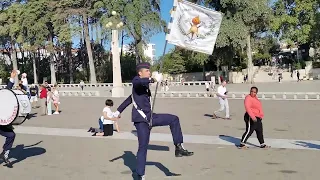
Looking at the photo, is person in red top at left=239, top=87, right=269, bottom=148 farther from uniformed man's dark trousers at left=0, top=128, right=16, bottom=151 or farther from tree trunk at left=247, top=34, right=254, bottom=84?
tree trunk at left=247, top=34, right=254, bottom=84

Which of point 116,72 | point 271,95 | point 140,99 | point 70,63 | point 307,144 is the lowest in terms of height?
point 307,144

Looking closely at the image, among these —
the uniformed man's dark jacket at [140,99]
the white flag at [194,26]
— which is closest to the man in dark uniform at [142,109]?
the uniformed man's dark jacket at [140,99]

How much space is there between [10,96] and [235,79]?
4846 cm

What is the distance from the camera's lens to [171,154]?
28.0 ft

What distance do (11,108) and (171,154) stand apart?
3.27 meters

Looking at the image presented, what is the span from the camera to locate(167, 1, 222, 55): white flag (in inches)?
281

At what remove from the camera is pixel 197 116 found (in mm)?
16203

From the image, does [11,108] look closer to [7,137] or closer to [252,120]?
[7,137]

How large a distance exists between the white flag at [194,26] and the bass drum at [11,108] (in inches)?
125

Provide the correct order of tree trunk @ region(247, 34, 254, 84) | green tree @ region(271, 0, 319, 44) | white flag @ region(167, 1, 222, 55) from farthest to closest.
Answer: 1. green tree @ region(271, 0, 319, 44)
2. tree trunk @ region(247, 34, 254, 84)
3. white flag @ region(167, 1, 222, 55)

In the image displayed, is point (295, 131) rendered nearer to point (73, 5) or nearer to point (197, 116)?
point (197, 116)

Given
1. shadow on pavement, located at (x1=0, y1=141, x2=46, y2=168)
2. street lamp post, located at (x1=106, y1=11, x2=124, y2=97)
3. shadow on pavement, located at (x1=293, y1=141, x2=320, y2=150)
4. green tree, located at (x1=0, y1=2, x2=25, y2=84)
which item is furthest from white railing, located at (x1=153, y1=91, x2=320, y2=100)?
green tree, located at (x1=0, y1=2, x2=25, y2=84)

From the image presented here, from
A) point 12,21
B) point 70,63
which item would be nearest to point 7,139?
point 12,21

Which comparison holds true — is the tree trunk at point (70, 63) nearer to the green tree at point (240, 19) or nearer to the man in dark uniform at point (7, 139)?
the green tree at point (240, 19)
